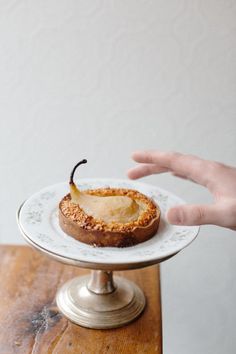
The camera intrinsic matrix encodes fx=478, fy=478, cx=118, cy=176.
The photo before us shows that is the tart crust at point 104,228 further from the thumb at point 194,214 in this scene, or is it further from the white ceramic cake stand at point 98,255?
the thumb at point 194,214

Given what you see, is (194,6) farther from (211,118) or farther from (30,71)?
(30,71)

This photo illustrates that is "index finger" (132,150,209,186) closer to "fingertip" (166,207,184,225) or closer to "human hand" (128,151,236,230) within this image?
"human hand" (128,151,236,230)

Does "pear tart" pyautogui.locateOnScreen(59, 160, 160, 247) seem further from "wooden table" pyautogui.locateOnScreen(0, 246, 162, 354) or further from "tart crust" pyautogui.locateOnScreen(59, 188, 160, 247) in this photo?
"wooden table" pyautogui.locateOnScreen(0, 246, 162, 354)

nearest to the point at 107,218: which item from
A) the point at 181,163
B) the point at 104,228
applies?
→ the point at 104,228

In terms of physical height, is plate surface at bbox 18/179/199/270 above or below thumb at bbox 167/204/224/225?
below

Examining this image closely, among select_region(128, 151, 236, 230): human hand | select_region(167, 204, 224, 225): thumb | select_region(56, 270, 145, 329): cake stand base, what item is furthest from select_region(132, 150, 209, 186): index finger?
select_region(56, 270, 145, 329): cake stand base

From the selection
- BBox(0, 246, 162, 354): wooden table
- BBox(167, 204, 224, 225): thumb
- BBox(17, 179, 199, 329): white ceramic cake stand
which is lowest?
BBox(0, 246, 162, 354): wooden table

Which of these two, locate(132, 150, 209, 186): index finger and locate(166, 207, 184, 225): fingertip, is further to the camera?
locate(132, 150, 209, 186): index finger

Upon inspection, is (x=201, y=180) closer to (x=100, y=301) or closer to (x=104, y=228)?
(x=104, y=228)
